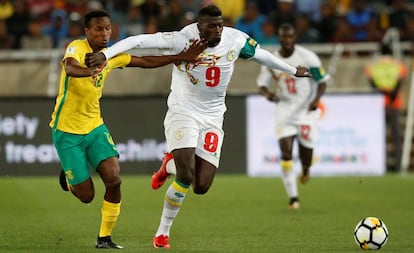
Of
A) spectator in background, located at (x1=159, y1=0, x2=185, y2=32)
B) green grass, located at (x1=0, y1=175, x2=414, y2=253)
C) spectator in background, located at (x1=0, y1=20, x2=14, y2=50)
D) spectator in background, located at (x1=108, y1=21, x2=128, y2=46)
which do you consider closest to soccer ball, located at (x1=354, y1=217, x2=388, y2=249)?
green grass, located at (x1=0, y1=175, x2=414, y2=253)

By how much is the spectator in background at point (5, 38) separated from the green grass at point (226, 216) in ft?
13.8

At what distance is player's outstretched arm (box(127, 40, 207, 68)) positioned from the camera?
10562mm

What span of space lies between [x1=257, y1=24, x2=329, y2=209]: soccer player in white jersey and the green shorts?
564cm

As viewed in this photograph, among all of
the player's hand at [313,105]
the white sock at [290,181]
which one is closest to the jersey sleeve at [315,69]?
the player's hand at [313,105]

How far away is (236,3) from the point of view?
24.7 metres

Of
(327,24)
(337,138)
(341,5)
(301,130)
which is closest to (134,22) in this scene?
(327,24)

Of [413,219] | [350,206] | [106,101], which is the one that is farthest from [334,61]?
[413,219]

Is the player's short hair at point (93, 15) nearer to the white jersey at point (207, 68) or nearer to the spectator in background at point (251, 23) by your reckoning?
the white jersey at point (207, 68)

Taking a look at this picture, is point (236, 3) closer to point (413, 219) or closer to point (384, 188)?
point (384, 188)

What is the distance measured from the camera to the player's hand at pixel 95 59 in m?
9.90

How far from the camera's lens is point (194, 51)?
1103 cm

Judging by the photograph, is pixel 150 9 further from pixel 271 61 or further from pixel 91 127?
pixel 91 127

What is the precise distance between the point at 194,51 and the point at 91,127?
1357 millimetres

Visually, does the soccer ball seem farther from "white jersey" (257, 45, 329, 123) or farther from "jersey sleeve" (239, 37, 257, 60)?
"white jersey" (257, 45, 329, 123)
